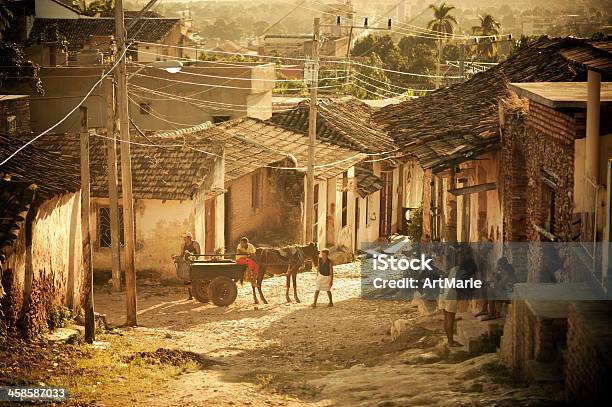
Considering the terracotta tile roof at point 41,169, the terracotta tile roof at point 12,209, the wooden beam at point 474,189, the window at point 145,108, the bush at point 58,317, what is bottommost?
the bush at point 58,317

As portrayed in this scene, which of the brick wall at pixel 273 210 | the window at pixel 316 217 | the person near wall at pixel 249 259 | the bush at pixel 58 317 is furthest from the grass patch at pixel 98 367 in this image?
the window at pixel 316 217

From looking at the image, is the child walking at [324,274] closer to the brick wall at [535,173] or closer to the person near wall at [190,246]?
the person near wall at [190,246]

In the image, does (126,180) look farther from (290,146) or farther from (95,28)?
(95,28)

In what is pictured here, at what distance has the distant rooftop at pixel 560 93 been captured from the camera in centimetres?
1259

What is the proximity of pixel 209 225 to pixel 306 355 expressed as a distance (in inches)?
373

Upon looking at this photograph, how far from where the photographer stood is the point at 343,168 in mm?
31172

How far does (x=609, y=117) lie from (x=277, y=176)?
1814 cm

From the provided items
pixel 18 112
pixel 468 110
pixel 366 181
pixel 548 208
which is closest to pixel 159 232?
pixel 468 110

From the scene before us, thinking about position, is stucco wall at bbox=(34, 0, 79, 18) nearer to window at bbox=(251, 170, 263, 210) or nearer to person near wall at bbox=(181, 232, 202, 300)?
window at bbox=(251, 170, 263, 210)

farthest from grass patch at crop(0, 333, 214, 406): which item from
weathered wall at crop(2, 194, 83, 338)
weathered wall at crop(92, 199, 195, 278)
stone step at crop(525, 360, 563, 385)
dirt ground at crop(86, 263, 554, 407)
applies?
weathered wall at crop(92, 199, 195, 278)

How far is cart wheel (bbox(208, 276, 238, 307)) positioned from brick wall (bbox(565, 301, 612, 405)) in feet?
39.9

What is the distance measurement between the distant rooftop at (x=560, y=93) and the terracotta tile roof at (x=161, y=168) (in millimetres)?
10634

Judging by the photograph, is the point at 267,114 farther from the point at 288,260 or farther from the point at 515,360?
the point at 515,360

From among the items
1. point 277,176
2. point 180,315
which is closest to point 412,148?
point 180,315
